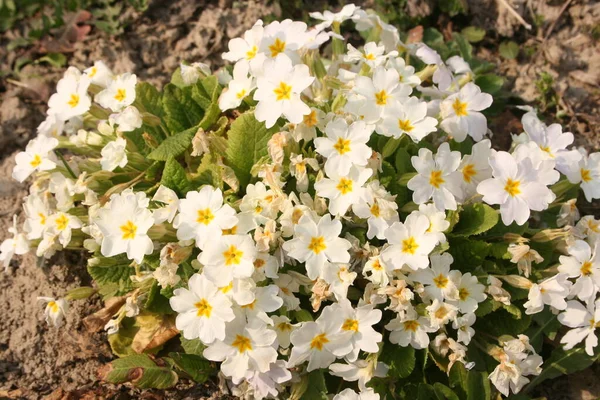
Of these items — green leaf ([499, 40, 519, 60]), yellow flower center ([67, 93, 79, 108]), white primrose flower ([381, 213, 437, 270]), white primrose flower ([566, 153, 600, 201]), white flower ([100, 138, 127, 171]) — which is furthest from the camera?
green leaf ([499, 40, 519, 60])

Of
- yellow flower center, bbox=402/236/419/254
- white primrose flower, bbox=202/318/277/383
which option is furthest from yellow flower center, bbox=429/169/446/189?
white primrose flower, bbox=202/318/277/383

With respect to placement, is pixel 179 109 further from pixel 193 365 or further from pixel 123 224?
pixel 193 365

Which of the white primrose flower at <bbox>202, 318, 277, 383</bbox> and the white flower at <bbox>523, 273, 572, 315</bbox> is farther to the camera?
the white flower at <bbox>523, 273, 572, 315</bbox>

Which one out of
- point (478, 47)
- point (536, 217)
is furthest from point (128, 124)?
point (478, 47)

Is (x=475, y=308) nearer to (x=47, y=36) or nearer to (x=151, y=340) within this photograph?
(x=151, y=340)

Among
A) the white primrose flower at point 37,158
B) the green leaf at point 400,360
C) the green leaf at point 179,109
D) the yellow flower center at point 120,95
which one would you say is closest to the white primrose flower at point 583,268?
the green leaf at point 400,360

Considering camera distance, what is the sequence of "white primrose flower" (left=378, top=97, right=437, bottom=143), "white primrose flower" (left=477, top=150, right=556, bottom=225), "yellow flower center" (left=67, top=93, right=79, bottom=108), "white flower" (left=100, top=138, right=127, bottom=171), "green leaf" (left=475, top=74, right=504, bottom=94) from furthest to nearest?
"green leaf" (left=475, top=74, right=504, bottom=94) → "yellow flower center" (left=67, top=93, right=79, bottom=108) → "white flower" (left=100, top=138, right=127, bottom=171) → "white primrose flower" (left=378, top=97, right=437, bottom=143) → "white primrose flower" (left=477, top=150, right=556, bottom=225)

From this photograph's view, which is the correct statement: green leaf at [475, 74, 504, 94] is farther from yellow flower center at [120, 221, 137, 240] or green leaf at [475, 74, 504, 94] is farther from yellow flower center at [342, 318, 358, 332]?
yellow flower center at [120, 221, 137, 240]
